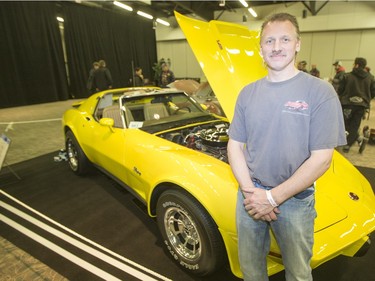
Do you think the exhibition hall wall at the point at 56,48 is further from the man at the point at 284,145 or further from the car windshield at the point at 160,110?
the man at the point at 284,145

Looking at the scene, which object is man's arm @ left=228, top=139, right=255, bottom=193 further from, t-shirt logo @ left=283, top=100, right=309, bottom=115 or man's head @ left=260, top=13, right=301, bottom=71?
man's head @ left=260, top=13, right=301, bottom=71

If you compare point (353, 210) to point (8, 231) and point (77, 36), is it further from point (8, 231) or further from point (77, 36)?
point (77, 36)

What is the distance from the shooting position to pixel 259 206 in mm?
1162

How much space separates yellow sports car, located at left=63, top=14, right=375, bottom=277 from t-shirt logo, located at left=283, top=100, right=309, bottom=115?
2.29 feet

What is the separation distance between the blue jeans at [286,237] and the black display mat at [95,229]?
2.52 feet

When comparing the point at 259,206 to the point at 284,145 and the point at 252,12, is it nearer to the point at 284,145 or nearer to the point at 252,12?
the point at 284,145

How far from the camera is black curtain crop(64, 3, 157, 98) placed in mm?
13211

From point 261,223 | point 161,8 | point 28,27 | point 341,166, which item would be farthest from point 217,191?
point 161,8

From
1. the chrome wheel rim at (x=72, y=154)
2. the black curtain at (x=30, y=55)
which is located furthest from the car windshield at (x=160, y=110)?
the black curtain at (x=30, y=55)

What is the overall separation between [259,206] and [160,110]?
7.51 feet

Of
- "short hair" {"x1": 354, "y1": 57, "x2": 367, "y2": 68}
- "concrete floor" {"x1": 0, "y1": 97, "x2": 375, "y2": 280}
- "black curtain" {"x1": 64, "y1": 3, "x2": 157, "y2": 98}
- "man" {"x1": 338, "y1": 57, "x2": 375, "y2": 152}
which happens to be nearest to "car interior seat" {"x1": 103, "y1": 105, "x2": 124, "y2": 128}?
"concrete floor" {"x1": 0, "y1": 97, "x2": 375, "y2": 280}

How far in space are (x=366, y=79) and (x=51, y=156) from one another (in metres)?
5.90

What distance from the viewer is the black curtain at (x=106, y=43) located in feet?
43.3

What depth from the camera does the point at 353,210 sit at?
175 cm
